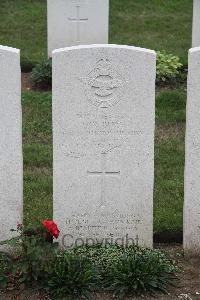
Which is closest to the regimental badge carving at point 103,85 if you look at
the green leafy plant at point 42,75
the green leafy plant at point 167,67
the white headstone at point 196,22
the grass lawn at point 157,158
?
the grass lawn at point 157,158

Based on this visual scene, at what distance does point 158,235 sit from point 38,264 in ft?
4.62

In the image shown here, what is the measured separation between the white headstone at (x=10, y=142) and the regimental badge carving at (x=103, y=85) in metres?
0.53

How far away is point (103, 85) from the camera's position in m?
5.93

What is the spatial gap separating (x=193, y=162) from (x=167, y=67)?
16.2 feet

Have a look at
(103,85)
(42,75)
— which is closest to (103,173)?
(103,85)

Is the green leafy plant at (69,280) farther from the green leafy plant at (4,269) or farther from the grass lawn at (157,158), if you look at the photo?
the grass lawn at (157,158)

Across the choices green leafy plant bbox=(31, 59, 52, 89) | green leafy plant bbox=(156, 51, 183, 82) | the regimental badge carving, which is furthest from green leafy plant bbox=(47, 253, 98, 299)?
green leafy plant bbox=(156, 51, 183, 82)

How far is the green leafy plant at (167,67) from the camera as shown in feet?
35.4

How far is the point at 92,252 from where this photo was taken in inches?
240

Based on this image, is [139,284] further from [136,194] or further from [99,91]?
[99,91]

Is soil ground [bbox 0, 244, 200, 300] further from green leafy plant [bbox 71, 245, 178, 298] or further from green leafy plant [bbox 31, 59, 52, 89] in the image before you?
green leafy plant [bbox 31, 59, 52, 89]

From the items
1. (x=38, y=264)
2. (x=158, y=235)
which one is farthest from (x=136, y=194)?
(x=38, y=264)

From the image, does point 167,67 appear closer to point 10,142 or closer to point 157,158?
point 157,158

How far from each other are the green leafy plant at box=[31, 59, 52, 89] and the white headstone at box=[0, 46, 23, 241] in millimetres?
4699
